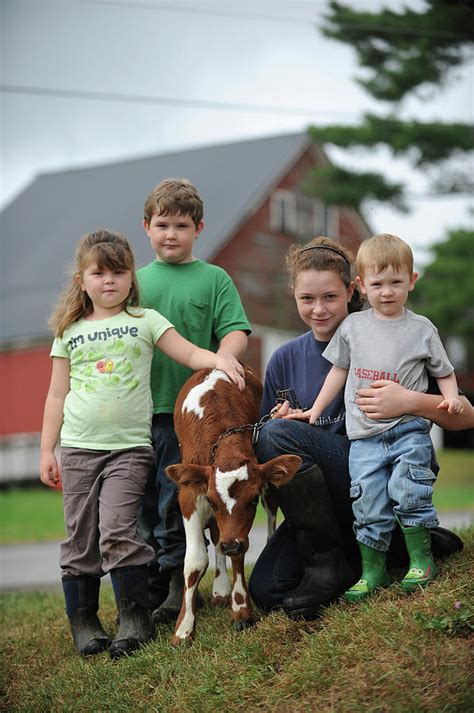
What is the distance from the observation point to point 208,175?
32875mm

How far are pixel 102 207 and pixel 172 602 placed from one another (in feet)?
96.0

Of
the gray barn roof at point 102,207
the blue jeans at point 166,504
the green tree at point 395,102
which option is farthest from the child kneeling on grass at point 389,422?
the gray barn roof at point 102,207

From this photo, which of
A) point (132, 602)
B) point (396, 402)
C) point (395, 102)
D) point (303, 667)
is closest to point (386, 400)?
point (396, 402)

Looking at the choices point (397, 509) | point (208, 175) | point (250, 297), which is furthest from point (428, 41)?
point (397, 509)

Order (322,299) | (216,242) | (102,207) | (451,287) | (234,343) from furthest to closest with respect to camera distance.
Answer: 1. (102,207)
2. (216,242)
3. (451,287)
4. (234,343)
5. (322,299)

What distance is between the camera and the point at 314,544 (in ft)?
17.5

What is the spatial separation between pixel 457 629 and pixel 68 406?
8.35ft

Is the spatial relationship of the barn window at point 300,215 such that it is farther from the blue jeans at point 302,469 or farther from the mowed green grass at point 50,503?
the blue jeans at point 302,469

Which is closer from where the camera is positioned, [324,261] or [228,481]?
[228,481]

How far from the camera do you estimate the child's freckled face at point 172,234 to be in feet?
20.1

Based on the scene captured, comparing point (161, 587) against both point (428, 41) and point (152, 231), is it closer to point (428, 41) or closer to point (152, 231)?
point (152, 231)

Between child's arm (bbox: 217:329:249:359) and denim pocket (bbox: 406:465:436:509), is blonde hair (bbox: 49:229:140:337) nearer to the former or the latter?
child's arm (bbox: 217:329:249:359)

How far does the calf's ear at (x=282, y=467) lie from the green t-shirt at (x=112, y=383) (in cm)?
98

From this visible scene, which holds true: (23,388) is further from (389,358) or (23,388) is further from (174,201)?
(389,358)
